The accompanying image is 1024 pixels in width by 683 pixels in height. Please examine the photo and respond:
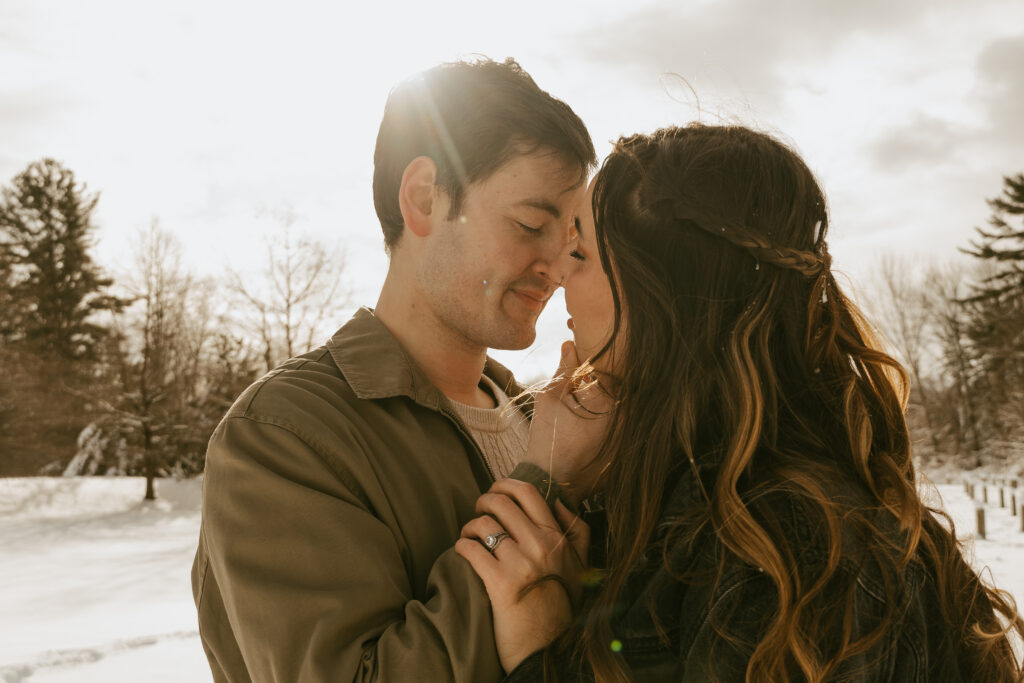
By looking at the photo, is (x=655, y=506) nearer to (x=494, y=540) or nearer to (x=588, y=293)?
(x=494, y=540)

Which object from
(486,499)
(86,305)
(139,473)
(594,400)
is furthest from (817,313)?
(86,305)

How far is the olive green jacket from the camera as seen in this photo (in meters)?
1.60

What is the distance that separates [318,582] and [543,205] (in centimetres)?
151

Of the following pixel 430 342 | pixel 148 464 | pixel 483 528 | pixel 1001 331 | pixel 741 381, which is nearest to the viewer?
pixel 741 381

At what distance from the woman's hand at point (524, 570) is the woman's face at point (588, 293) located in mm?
406

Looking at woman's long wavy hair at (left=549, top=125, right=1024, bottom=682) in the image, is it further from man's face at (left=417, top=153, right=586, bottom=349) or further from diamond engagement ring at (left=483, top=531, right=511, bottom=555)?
man's face at (left=417, top=153, right=586, bottom=349)

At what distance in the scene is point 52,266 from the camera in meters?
36.4

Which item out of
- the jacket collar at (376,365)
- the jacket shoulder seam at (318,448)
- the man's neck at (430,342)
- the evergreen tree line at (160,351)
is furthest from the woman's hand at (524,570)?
the evergreen tree line at (160,351)

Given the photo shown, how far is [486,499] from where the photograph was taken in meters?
1.75

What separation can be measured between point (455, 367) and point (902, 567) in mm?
1626

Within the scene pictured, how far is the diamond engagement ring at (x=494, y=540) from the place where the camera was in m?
1.66

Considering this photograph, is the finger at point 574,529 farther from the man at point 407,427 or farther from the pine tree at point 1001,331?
the pine tree at point 1001,331

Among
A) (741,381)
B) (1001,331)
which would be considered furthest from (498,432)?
(1001,331)

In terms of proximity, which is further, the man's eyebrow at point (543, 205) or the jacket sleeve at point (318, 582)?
the man's eyebrow at point (543, 205)
